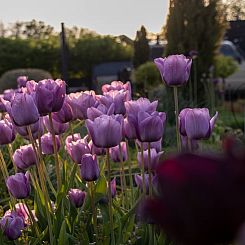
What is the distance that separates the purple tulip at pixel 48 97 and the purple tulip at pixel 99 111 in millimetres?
99

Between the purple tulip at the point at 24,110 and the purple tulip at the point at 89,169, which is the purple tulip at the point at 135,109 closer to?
the purple tulip at the point at 89,169

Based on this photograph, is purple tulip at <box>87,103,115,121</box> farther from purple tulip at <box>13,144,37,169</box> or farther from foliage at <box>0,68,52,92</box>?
foliage at <box>0,68,52,92</box>

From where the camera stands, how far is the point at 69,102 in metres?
2.23

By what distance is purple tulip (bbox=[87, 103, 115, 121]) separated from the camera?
6.59ft

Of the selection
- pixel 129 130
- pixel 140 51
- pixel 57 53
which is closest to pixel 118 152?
pixel 129 130

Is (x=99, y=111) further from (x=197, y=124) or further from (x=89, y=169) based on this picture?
(x=197, y=124)

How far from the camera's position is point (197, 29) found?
38.9ft

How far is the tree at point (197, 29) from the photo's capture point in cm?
1184

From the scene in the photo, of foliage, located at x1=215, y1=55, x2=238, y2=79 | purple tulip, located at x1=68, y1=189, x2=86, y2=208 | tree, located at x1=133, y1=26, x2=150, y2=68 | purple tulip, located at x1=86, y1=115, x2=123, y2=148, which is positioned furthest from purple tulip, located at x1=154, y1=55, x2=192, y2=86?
tree, located at x1=133, y1=26, x2=150, y2=68

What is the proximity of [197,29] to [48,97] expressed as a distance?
10.2 meters

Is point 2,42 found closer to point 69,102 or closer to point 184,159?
point 69,102

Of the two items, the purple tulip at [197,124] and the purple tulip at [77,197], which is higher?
the purple tulip at [197,124]

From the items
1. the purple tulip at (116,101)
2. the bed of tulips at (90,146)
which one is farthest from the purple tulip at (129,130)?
the purple tulip at (116,101)

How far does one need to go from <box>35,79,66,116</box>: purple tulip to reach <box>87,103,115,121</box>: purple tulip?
10 centimetres
